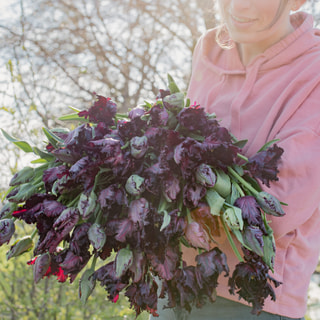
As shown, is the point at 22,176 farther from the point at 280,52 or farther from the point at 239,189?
the point at 280,52

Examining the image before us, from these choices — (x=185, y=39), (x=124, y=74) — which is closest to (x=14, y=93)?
(x=124, y=74)

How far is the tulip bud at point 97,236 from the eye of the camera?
75 centimetres

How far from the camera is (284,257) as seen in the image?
99 centimetres

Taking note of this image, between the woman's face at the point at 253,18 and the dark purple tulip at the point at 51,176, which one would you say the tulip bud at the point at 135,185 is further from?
the woman's face at the point at 253,18

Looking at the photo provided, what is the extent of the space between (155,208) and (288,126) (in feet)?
1.27

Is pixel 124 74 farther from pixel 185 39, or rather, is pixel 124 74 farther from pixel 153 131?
pixel 153 131

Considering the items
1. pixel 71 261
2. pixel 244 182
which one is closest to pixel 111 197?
pixel 71 261

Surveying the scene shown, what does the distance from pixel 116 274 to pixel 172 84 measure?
40 cm

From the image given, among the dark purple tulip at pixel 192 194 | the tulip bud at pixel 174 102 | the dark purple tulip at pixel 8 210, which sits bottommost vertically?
the dark purple tulip at pixel 8 210

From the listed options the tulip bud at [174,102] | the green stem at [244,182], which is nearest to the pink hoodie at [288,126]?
the green stem at [244,182]

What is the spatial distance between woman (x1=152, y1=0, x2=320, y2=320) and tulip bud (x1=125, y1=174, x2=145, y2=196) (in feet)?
0.83

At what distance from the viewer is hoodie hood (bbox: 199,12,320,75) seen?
1.08 metres

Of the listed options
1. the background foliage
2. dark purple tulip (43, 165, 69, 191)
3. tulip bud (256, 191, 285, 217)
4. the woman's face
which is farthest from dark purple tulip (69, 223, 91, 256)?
the background foliage

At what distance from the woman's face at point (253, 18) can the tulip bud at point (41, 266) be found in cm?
66
